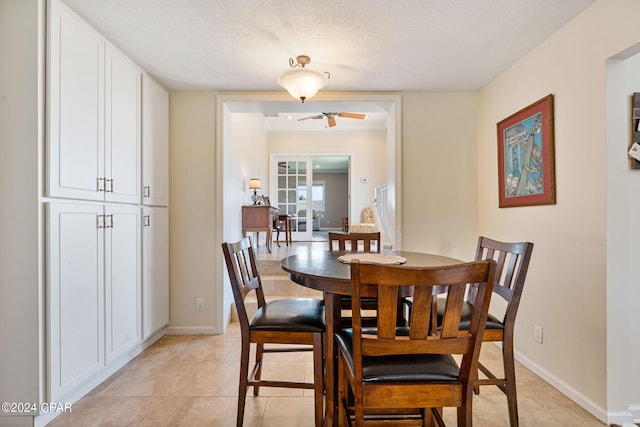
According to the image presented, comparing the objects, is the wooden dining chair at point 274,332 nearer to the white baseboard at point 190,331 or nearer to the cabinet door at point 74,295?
the cabinet door at point 74,295

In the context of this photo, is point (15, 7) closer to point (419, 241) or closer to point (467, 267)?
point (467, 267)

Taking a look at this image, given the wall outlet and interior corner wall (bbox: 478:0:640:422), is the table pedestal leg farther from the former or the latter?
the wall outlet

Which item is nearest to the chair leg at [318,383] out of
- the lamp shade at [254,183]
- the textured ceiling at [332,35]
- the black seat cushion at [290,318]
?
the black seat cushion at [290,318]

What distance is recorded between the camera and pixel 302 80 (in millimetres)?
2105

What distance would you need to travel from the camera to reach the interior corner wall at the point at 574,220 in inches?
66.9

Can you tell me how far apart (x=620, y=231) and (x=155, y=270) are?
10.5 feet

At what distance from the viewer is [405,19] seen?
189 cm

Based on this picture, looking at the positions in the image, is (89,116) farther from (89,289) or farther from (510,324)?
(510,324)

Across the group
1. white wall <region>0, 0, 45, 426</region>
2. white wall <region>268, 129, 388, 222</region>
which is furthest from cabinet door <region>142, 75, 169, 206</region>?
white wall <region>268, 129, 388, 222</region>

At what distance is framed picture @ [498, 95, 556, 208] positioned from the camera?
2.08 metres

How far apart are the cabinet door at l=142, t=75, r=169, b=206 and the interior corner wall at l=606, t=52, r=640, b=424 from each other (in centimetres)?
311

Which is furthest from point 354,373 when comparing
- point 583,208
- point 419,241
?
point 419,241

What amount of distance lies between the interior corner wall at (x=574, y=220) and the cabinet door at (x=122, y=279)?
9.60 ft

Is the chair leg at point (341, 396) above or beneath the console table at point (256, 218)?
beneath
